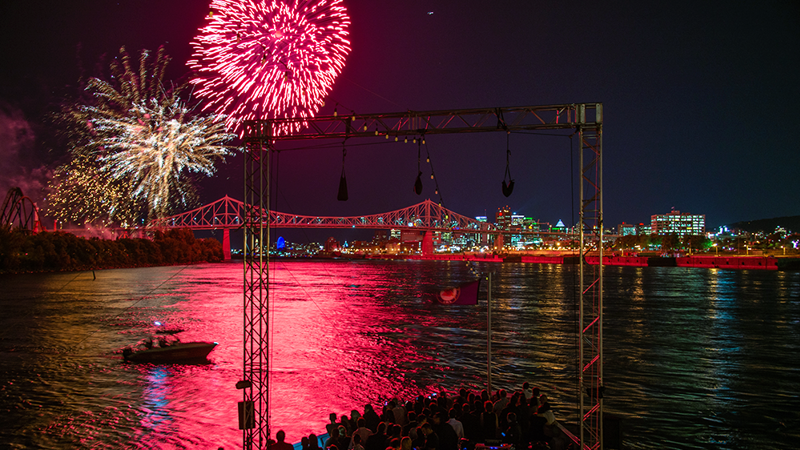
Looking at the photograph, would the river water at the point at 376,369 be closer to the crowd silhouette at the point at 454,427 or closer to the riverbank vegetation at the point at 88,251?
the crowd silhouette at the point at 454,427

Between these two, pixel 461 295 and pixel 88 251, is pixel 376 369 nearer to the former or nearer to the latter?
pixel 461 295

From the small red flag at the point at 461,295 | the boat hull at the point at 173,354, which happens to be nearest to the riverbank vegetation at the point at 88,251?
the boat hull at the point at 173,354

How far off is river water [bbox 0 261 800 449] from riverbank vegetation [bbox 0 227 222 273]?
111ft

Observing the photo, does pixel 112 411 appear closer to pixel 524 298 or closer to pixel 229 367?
pixel 229 367

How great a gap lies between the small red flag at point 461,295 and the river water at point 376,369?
14.2ft

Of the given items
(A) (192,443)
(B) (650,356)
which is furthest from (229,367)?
(B) (650,356)

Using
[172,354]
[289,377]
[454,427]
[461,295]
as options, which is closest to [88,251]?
[172,354]

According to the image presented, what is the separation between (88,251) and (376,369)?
72.3 m

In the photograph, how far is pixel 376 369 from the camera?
54.0 feet

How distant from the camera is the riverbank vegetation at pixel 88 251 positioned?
60781 mm

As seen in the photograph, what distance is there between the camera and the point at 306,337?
22.4 m

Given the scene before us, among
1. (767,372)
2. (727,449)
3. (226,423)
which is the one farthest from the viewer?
(767,372)

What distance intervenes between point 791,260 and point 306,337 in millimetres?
94863

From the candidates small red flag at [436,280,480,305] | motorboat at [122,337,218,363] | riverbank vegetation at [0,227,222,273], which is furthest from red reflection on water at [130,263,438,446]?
riverbank vegetation at [0,227,222,273]
